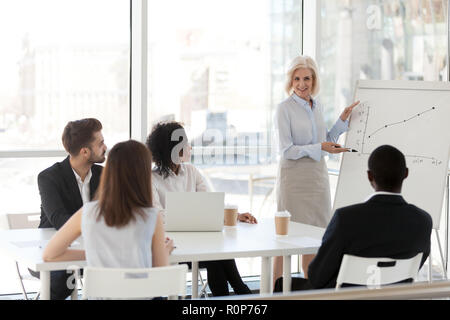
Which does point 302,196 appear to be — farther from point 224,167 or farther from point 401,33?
point 401,33

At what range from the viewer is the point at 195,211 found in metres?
3.33

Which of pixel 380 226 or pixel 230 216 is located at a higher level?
pixel 380 226

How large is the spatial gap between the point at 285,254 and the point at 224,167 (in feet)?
7.92

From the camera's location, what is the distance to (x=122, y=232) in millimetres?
2568

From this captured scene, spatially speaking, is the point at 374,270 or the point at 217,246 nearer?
the point at 374,270

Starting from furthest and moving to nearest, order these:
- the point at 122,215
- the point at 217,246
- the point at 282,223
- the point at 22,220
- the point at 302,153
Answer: the point at 302,153 → the point at 22,220 → the point at 282,223 → the point at 217,246 → the point at 122,215

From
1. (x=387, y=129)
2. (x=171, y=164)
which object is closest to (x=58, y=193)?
(x=171, y=164)

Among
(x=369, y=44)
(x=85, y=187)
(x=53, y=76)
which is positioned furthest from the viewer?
(x=369, y=44)

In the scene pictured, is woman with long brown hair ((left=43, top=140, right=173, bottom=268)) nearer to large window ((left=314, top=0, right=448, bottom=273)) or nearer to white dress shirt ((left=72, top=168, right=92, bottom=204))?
white dress shirt ((left=72, top=168, right=92, bottom=204))

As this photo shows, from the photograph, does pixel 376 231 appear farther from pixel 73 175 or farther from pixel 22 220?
pixel 22 220

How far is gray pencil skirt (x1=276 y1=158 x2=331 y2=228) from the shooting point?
4.37 meters

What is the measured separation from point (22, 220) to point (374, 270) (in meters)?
2.08

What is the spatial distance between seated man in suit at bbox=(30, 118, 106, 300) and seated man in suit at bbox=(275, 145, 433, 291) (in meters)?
1.28
